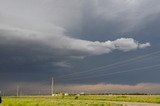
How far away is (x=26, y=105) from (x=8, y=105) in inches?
291

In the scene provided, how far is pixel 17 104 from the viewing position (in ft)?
200

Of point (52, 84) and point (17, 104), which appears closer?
point (17, 104)

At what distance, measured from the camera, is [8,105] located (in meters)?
63.1

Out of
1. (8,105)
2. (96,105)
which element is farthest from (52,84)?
(96,105)

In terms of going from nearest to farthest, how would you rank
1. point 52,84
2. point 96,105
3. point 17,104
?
point 96,105, point 17,104, point 52,84

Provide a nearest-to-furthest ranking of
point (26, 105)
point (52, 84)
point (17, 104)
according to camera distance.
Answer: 1. point (26, 105)
2. point (17, 104)
3. point (52, 84)

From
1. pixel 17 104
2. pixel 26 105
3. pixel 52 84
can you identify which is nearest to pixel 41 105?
pixel 26 105

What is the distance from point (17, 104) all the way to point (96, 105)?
16.5 m

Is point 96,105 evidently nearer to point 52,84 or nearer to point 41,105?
point 41,105

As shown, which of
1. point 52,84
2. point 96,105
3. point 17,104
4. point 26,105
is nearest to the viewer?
point 96,105

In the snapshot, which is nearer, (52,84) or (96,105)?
(96,105)

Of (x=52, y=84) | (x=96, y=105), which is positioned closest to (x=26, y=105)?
(x=96, y=105)

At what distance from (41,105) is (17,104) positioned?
8553mm

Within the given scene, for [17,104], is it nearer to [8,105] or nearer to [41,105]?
[8,105]
